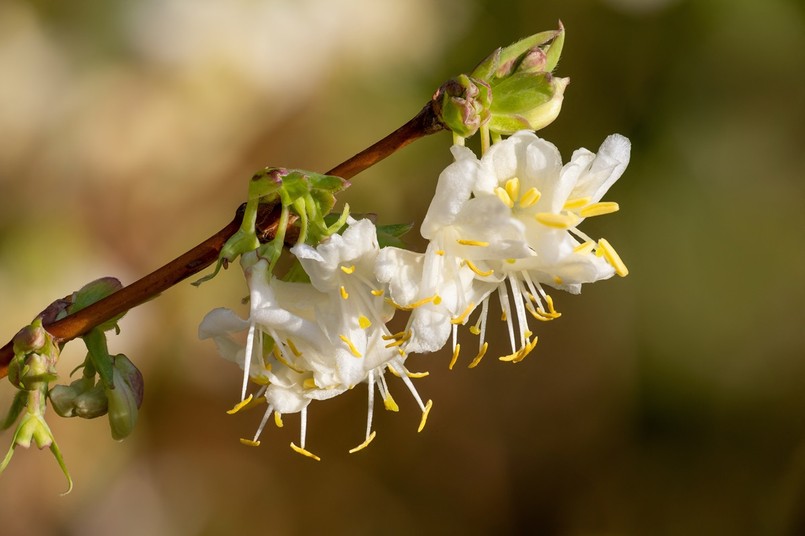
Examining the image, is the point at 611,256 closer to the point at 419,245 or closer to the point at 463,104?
the point at 463,104

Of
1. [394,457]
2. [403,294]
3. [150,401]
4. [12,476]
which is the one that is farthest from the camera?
[394,457]

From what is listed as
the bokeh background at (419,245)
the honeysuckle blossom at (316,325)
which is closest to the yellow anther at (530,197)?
the honeysuckle blossom at (316,325)

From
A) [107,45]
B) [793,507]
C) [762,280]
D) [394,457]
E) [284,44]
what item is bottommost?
[793,507]

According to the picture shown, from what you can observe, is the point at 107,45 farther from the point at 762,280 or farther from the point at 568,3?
the point at 762,280

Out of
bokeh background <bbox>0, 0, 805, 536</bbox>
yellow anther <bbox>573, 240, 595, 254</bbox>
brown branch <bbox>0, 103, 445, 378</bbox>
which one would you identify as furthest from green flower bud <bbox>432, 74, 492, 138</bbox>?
bokeh background <bbox>0, 0, 805, 536</bbox>

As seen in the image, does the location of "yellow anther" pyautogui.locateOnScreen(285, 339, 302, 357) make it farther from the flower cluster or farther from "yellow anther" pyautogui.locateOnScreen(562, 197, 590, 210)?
"yellow anther" pyautogui.locateOnScreen(562, 197, 590, 210)

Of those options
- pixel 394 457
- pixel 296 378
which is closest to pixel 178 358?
pixel 394 457

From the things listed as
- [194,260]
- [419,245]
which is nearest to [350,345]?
[194,260]
